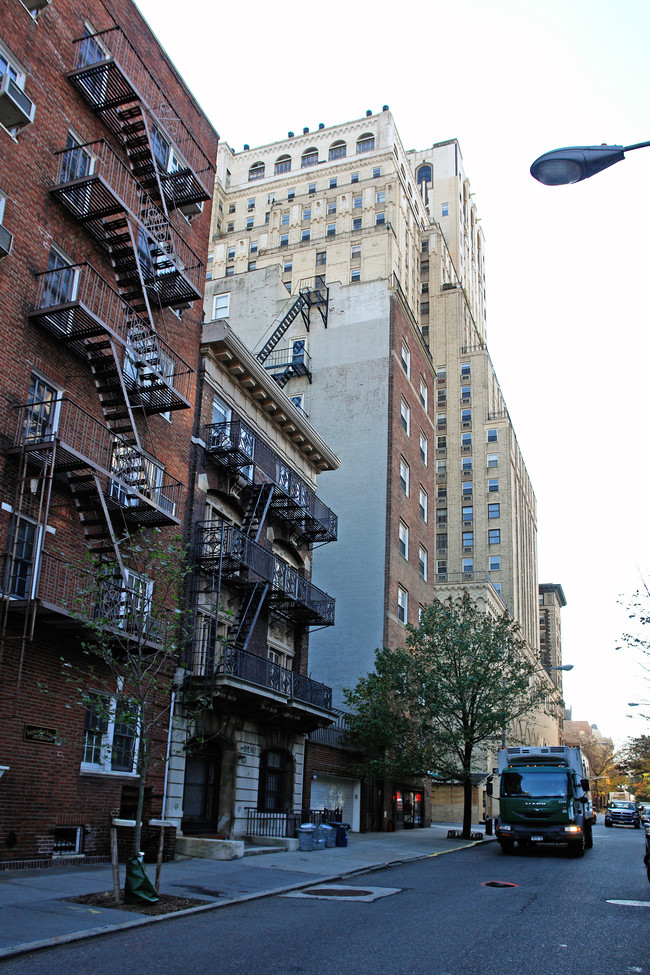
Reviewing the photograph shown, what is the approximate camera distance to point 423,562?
42.1 meters

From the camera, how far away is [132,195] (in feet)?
69.5

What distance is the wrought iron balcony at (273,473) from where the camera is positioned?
23750 millimetres

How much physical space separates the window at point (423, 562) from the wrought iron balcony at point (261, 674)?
13.9 meters

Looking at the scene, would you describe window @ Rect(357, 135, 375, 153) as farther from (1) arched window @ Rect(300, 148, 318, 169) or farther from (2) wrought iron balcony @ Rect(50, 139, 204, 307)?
(2) wrought iron balcony @ Rect(50, 139, 204, 307)

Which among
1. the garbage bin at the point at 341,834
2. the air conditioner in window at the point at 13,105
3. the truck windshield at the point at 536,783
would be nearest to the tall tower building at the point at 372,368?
the garbage bin at the point at 341,834

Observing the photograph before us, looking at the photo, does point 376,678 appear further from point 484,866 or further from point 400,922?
point 400,922

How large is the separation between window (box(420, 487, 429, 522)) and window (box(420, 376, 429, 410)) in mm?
5028

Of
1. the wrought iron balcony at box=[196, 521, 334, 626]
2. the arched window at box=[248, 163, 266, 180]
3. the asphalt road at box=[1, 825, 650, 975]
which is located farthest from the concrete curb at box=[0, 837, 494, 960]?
the arched window at box=[248, 163, 266, 180]

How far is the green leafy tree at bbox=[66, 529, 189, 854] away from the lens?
13859mm

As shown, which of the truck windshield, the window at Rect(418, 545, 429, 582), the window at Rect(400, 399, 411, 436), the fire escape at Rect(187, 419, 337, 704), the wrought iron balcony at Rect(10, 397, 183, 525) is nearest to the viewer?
the wrought iron balcony at Rect(10, 397, 183, 525)

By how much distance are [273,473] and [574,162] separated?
20.1 metres

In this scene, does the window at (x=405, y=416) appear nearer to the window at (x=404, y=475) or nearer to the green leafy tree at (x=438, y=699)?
→ the window at (x=404, y=475)

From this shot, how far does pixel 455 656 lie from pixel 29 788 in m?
18.5

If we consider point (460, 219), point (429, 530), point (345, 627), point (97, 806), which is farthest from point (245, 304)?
point (460, 219)
